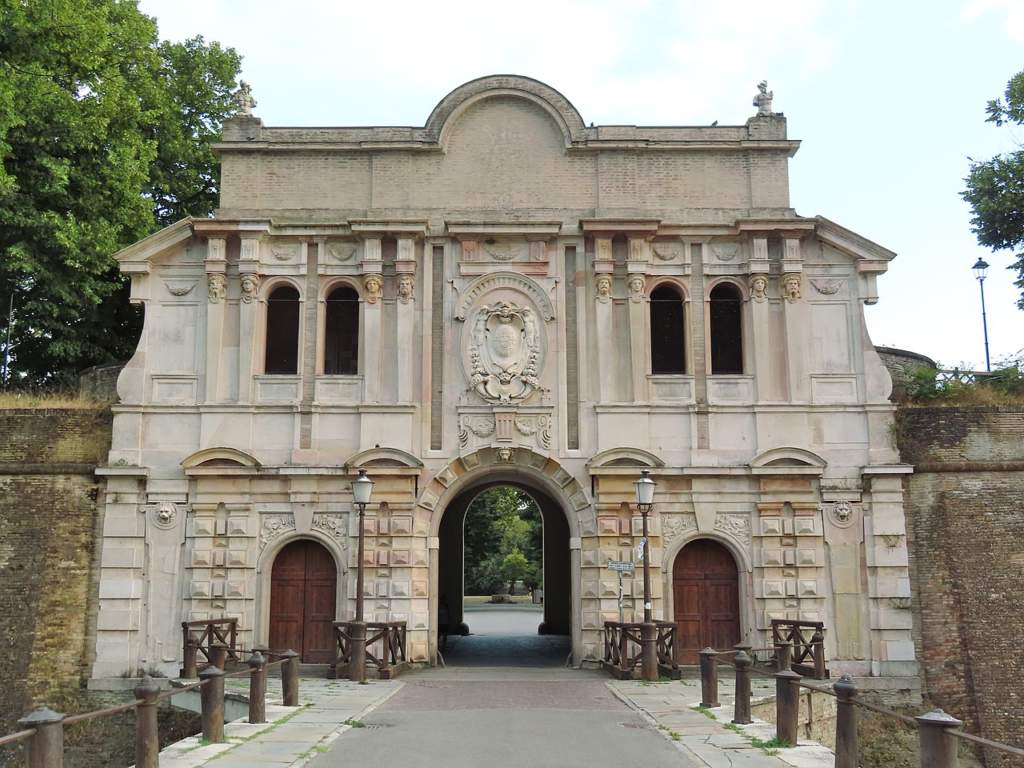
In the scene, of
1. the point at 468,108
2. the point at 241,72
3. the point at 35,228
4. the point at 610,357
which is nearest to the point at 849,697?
the point at 610,357

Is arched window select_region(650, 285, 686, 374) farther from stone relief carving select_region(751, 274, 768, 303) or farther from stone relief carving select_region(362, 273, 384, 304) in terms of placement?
stone relief carving select_region(362, 273, 384, 304)

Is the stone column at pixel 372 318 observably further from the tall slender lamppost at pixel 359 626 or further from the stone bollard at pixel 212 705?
the stone bollard at pixel 212 705

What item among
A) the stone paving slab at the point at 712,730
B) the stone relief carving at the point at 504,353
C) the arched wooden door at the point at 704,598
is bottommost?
the stone paving slab at the point at 712,730

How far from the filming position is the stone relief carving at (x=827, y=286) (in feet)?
74.2

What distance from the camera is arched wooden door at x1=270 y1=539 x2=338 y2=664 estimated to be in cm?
2158

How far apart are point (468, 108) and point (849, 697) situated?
16080mm

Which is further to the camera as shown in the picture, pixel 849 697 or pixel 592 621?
pixel 592 621

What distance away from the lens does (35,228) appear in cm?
2538

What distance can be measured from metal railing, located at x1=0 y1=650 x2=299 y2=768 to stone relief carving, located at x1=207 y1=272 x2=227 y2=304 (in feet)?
30.6

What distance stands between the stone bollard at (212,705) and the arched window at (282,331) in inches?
413

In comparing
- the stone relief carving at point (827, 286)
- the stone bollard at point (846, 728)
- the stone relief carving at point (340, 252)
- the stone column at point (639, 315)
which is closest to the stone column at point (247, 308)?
A: the stone relief carving at point (340, 252)

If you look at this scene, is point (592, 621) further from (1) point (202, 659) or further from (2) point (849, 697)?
(2) point (849, 697)

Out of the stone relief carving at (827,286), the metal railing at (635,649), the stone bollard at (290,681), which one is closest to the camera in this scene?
the stone bollard at (290,681)

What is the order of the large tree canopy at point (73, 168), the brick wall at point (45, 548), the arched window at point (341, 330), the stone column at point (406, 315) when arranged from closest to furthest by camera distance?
the brick wall at point (45, 548) → the stone column at point (406, 315) → the arched window at point (341, 330) → the large tree canopy at point (73, 168)
